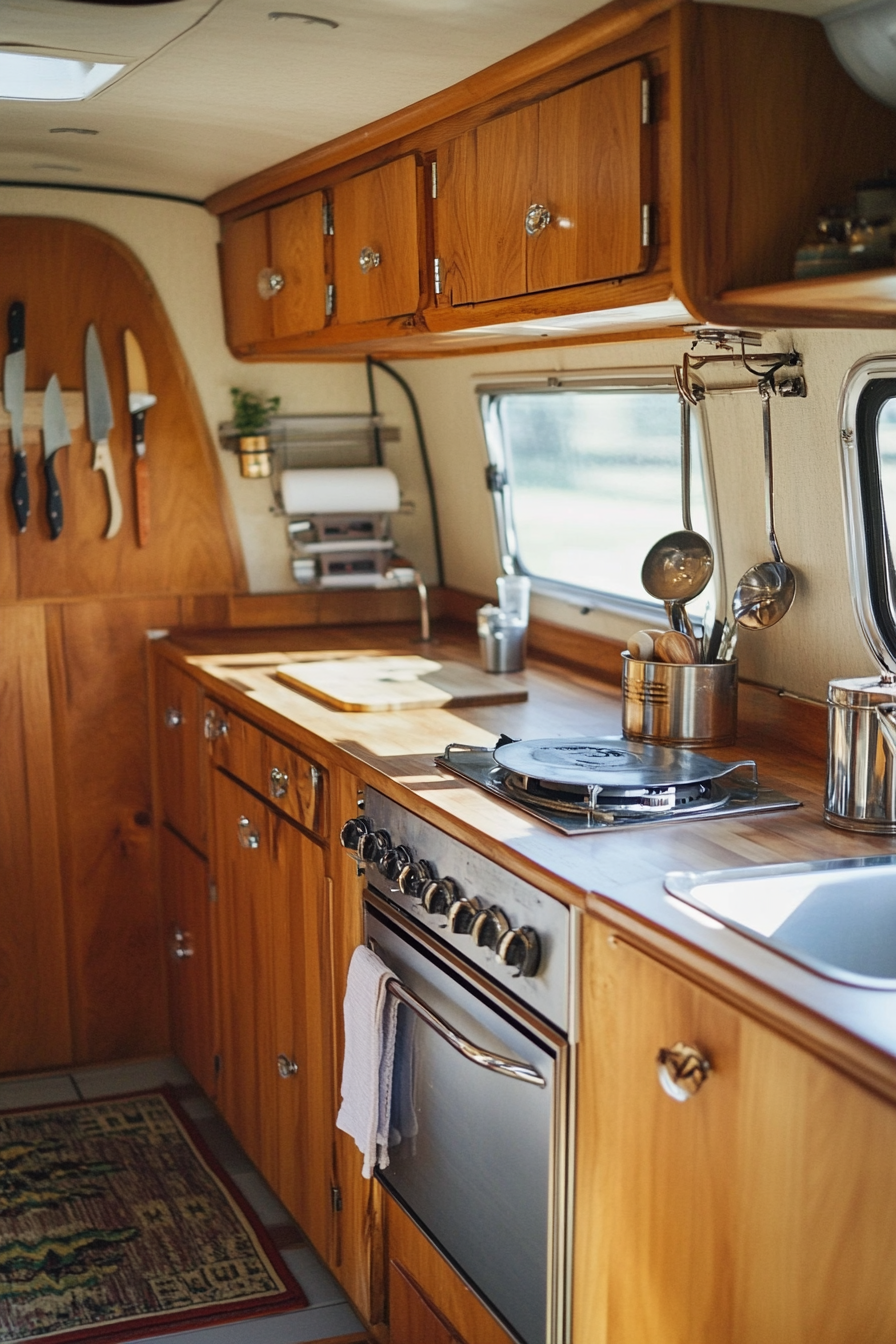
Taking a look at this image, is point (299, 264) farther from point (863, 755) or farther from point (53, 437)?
point (863, 755)

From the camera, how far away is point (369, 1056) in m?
2.19

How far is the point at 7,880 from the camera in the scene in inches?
143

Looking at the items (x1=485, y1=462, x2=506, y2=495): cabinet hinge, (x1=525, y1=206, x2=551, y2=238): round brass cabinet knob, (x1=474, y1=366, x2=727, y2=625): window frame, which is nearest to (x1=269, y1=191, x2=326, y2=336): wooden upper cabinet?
(x1=474, y1=366, x2=727, y2=625): window frame

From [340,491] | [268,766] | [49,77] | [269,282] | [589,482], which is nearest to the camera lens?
[49,77]

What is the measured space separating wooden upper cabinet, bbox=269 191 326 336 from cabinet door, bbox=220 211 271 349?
0.07 metres

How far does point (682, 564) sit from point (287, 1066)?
122cm

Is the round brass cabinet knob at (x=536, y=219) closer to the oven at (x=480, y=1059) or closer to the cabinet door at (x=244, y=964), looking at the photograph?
the oven at (x=480, y=1059)

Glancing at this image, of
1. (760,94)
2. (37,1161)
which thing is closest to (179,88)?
(760,94)

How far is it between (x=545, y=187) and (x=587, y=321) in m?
0.25

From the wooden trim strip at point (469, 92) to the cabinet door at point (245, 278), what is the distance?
0.27 feet

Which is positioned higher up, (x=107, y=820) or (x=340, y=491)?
(x=340, y=491)

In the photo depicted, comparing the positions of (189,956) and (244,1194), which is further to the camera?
(189,956)

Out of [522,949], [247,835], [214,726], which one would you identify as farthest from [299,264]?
[522,949]

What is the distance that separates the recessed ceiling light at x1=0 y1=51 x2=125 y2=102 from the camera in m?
2.37
